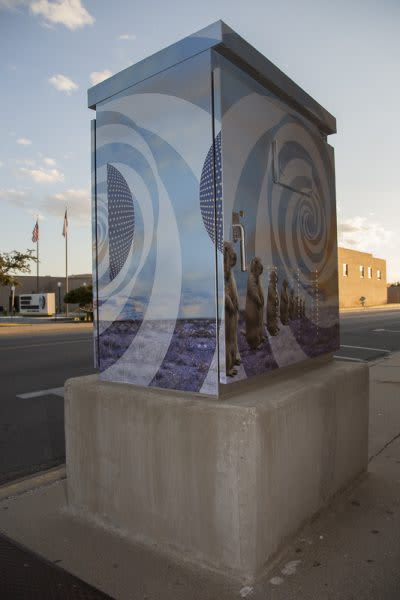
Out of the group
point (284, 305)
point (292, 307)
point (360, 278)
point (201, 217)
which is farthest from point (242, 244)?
point (360, 278)

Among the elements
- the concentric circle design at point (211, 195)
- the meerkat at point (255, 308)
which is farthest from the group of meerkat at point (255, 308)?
the concentric circle design at point (211, 195)

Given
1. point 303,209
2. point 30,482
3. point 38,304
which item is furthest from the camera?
point 38,304

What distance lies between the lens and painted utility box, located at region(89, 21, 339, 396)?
2.43 m

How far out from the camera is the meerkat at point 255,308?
2.60 m

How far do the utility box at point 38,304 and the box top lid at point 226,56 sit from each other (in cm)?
4232

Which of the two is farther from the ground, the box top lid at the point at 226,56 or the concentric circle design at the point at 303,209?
the box top lid at the point at 226,56

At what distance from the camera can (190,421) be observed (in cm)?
239

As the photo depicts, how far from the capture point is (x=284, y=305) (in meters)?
2.97

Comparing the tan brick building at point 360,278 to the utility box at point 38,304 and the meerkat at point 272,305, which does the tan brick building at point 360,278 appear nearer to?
the utility box at point 38,304

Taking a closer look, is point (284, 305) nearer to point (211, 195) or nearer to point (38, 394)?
point (211, 195)

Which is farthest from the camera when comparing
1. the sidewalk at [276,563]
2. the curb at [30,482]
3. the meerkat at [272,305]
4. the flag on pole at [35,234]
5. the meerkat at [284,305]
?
the flag on pole at [35,234]

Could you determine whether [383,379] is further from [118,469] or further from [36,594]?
[36,594]

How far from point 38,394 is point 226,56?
6.07 meters

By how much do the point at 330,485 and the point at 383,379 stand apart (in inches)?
213
